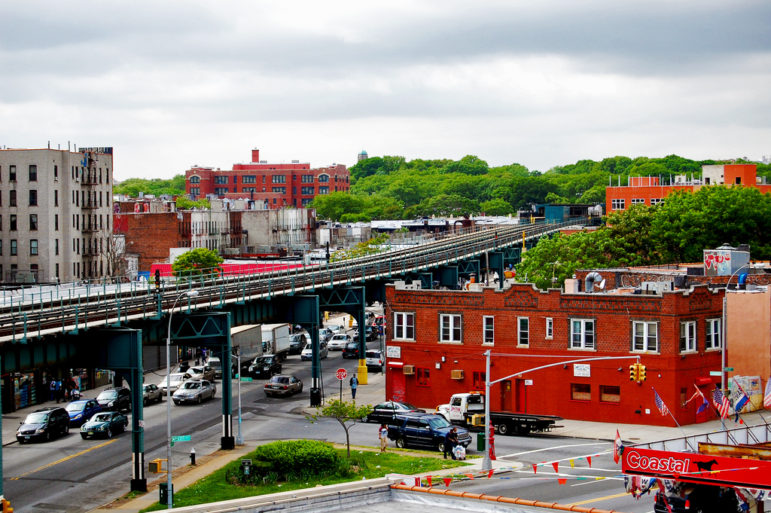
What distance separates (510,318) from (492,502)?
1278 inches

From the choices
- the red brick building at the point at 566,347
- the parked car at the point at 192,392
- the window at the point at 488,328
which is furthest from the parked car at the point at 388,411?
the parked car at the point at 192,392

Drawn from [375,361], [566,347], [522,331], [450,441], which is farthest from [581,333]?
[375,361]

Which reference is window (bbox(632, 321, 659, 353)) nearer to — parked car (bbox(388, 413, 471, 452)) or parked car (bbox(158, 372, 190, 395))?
parked car (bbox(388, 413, 471, 452))

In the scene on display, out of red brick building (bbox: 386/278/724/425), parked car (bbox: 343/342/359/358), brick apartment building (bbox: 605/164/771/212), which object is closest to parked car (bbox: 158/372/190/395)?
red brick building (bbox: 386/278/724/425)

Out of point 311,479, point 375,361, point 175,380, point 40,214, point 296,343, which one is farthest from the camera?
point 40,214

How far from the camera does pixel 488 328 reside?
62344 mm

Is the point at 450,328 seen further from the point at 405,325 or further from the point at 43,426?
the point at 43,426

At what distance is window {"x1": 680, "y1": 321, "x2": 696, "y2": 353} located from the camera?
58.3 metres

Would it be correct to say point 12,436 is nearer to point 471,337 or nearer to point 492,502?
point 471,337

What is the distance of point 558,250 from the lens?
93.8m

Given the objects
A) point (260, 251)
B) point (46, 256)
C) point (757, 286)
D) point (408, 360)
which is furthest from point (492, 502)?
point (260, 251)

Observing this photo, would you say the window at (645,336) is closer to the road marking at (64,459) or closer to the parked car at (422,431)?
the parked car at (422,431)

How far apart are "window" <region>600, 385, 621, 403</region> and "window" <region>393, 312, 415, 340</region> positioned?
1160 cm

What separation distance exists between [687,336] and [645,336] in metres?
2.16
